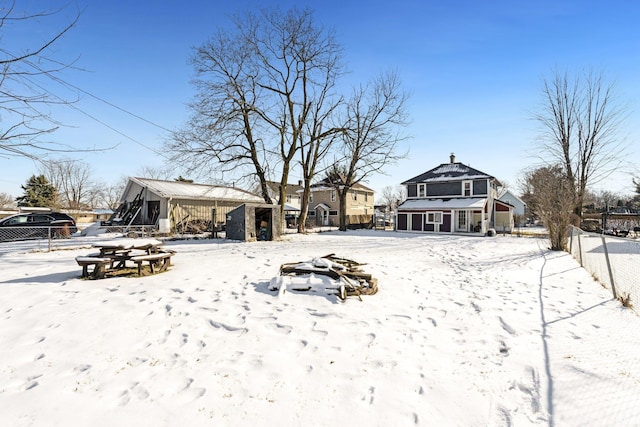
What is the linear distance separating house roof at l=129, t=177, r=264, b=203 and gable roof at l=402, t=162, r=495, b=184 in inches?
662

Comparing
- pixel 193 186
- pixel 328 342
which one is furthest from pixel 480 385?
pixel 193 186

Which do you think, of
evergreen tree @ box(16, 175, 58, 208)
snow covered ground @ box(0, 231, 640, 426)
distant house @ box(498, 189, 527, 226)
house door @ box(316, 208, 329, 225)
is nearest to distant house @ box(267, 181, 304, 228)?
house door @ box(316, 208, 329, 225)

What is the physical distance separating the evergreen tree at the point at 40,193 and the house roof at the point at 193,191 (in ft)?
89.5

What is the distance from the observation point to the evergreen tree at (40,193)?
40.8 metres

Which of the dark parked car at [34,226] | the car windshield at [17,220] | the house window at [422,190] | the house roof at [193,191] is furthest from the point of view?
the house window at [422,190]

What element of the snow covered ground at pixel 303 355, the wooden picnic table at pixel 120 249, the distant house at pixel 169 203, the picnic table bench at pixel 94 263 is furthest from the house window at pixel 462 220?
the picnic table bench at pixel 94 263

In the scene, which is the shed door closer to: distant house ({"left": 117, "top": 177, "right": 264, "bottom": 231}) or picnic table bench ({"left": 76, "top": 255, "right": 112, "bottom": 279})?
distant house ({"left": 117, "top": 177, "right": 264, "bottom": 231})

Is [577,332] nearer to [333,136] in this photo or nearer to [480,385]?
[480,385]

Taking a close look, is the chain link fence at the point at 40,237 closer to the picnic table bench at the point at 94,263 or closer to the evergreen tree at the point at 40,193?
the picnic table bench at the point at 94,263

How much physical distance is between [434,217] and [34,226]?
29.0 meters

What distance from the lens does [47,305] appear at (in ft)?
18.3

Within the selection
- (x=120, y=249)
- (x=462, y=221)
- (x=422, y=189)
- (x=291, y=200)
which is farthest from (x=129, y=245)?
(x=291, y=200)

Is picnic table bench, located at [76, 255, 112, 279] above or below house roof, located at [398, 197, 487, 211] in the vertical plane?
below

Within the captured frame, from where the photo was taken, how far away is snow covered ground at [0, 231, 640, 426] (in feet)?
10.1
